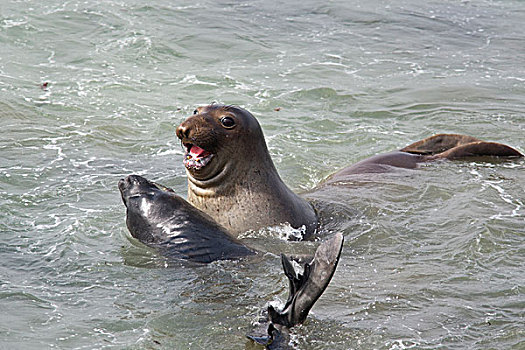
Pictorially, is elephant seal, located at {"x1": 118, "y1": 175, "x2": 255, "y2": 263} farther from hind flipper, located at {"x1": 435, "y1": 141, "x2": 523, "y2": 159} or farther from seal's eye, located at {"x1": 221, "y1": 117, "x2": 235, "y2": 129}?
hind flipper, located at {"x1": 435, "y1": 141, "x2": 523, "y2": 159}

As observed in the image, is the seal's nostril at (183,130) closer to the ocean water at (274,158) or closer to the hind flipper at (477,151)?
the ocean water at (274,158)

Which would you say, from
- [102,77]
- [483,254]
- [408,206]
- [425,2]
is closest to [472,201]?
[408,206]

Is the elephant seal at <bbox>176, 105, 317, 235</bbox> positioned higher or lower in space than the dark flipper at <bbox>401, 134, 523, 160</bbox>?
higher

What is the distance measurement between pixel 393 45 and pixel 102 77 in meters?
5.53

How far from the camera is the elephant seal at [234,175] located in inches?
261

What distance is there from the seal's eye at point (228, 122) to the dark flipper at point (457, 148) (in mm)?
2959

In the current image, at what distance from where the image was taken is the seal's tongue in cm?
671

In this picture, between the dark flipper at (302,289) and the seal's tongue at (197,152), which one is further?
the seal's tongue at (197,152)

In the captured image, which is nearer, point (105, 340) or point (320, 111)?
point (105, 340)

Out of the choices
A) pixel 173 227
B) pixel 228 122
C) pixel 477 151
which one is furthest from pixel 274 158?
pixel 173 227

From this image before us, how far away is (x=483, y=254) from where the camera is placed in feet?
21.4

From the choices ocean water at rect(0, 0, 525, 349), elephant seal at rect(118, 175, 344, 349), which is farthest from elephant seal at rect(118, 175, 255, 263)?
ocean water at rect(0, 0, 525, 349)

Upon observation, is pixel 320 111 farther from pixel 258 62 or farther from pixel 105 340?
pixel 105 340

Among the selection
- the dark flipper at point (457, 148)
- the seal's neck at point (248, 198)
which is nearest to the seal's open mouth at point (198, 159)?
the seal's neck at point (248, 198)
